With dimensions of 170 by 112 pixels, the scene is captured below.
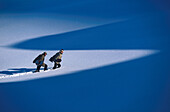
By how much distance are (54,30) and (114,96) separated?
7.92 m

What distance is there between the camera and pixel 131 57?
6750 mm

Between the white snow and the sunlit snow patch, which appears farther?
the white snow

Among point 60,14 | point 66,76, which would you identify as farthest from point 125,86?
point 60,14

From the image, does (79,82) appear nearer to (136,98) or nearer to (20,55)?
(136,98)

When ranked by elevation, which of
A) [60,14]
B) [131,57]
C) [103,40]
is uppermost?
[60,14]

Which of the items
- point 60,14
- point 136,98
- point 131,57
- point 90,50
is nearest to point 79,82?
point 136,98

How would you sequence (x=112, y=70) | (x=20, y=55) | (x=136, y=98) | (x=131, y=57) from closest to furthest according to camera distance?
(x=136, y=98)
(x=112, y=70)
(x=131, y=57)
(x=20, y=55)

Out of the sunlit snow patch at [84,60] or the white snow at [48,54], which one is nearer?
the sunlit snow patch at [84,60]

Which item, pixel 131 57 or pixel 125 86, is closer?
pixel 125 86

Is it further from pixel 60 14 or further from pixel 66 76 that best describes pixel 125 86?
pixel 60 14

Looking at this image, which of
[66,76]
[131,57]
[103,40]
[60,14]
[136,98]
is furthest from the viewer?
[60,14]

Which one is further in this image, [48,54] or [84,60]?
[48,54]

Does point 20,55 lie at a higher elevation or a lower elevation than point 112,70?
higher

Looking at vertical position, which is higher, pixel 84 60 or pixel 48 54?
pixel 48 54
